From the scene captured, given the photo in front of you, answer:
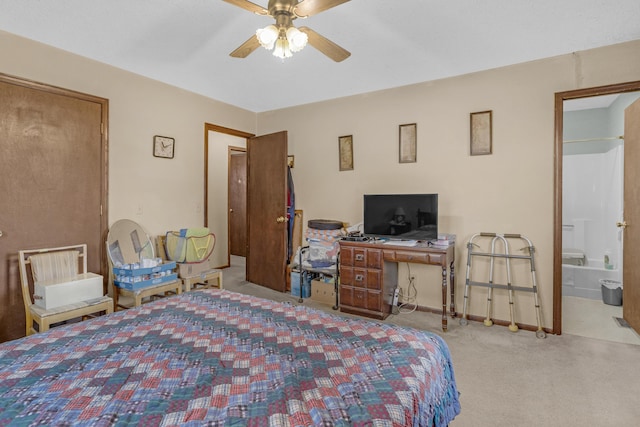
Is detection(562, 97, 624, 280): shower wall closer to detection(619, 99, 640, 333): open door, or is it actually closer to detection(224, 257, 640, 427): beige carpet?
detection(619, 99, 640, 333): open door

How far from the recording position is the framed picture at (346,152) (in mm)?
4129

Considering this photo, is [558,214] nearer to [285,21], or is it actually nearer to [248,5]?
[285,21]

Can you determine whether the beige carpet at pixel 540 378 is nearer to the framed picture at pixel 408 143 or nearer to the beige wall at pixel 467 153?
the beige wall at pixel 467 153

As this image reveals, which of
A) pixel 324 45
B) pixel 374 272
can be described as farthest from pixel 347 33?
pixel 374 272

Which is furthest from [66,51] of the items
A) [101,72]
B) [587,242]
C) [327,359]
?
[587,242]

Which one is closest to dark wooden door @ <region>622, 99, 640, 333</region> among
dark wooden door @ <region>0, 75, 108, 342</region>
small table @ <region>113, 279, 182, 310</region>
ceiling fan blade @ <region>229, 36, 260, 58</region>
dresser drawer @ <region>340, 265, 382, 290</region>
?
dresser drawer @ <region>340, 265, 382, 290</region>

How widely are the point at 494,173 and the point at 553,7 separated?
1.46 m

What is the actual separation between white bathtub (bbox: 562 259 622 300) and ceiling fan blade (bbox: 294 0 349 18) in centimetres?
461

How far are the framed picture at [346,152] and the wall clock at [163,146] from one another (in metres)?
2.01

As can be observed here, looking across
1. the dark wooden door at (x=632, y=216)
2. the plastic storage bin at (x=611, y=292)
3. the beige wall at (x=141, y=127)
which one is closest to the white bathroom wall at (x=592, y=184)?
the plastic storage bin at (x=611, y=292)

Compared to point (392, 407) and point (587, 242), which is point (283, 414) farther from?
point (587, 242)

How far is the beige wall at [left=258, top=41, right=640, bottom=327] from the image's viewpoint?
304 centimetres

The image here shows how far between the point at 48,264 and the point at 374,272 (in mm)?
2896

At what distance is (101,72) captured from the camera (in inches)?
125
